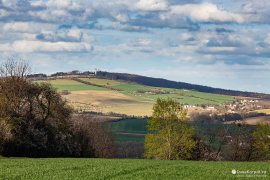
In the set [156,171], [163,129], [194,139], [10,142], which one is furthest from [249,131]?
[156,171]

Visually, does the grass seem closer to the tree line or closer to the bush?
the tree line

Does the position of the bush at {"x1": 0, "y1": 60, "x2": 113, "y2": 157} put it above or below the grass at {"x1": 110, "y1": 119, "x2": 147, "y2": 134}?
above

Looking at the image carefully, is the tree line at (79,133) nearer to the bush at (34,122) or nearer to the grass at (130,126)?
the bush at (34,122)

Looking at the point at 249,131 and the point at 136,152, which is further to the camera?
the point at 136,152

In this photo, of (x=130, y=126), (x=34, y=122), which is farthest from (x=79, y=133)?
(x=130, y=126)

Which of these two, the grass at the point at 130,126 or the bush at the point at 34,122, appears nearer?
the bush at the point at 34,122

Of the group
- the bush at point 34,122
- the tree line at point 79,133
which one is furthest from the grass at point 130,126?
the bush at point 34,122

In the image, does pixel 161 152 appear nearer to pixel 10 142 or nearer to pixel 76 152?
pixel 76 152

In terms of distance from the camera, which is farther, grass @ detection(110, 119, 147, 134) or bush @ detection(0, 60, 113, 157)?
grass @ detection(110, 119, 147, 134)

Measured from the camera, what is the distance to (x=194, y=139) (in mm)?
103875

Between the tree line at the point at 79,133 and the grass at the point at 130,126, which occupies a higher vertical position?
the tree line at the point at 79,133

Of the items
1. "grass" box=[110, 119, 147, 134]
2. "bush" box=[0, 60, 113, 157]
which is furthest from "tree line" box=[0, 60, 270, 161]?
"grass" box=[110, 119, 147, 134]

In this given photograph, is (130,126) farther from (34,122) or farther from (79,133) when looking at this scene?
(34,122)

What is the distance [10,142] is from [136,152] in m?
62.5
